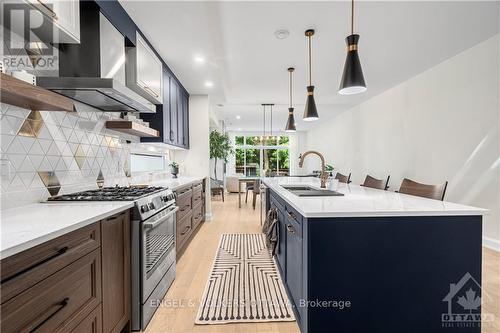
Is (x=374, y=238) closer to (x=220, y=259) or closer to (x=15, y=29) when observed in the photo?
(x=220, y=259)

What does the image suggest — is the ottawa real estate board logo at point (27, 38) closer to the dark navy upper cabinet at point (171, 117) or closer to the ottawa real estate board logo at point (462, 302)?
the dark navy upper cabinet at point (171, 117)

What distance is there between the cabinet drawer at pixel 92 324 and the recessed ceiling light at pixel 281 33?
2.78m

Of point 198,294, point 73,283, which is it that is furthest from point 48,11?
point 198,294

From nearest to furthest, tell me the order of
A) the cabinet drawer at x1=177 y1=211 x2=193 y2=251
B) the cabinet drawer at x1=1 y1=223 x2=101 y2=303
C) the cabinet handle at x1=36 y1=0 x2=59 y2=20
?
the cabinet drawer at x1=1 y1=223 x2=101 y2=303 < the cabinet handle at x1=36 y1=0 x2=59 y2=20 < the cabinet drawer at x1=177 y1=211 x2=193 y2=251

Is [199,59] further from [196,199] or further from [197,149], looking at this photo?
[196,199]

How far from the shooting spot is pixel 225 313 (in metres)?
1.82

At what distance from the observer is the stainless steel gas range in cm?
164

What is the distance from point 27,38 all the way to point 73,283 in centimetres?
153

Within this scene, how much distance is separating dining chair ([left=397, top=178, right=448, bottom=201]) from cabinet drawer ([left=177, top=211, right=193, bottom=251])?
92.8 inches

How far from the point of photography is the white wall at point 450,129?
2941mm

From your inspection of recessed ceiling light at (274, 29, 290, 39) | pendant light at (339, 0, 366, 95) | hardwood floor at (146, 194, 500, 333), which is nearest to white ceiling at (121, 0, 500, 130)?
recessed ceiling light at (274, 29, 290, 39)

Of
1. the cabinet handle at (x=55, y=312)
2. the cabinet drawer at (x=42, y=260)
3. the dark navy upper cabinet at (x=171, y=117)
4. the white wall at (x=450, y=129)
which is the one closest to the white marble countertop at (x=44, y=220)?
the cabinet drawer at (x=42, y=260)

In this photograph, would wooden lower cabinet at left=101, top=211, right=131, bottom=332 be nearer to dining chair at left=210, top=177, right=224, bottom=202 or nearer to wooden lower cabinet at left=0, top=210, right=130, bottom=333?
wooden lower cabinet at left=0, top=210, right=130, bottom=333

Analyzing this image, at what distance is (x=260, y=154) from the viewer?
11234 millimetres
